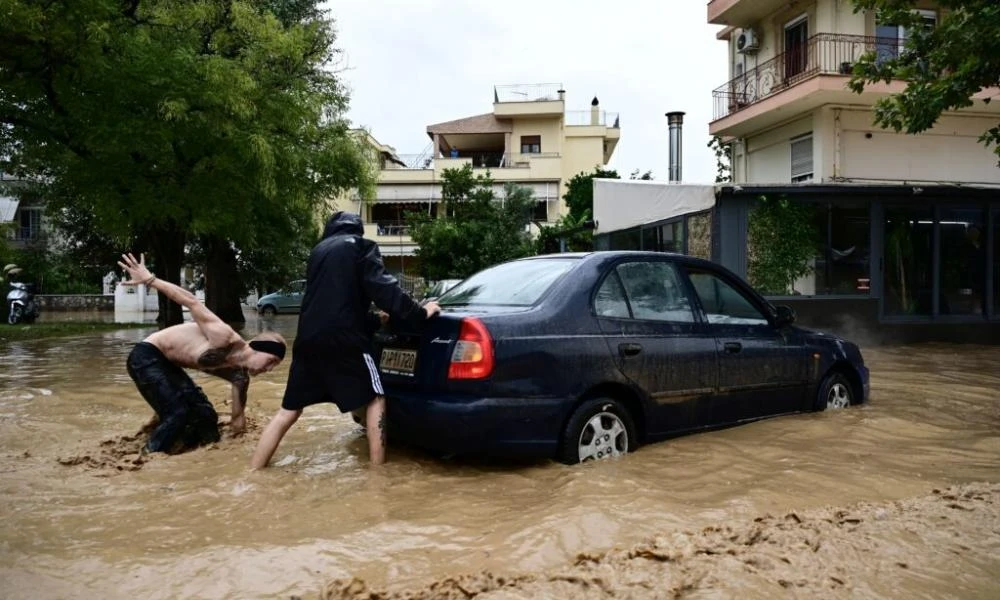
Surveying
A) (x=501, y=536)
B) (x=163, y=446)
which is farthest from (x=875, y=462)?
(x=163, y=446)

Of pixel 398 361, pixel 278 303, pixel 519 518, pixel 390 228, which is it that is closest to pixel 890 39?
pixel 398 361

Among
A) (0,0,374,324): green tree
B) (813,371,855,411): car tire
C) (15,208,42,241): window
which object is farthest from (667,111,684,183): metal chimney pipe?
(15,208,42,241): window

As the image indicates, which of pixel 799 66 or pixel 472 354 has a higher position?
pixel 799 66

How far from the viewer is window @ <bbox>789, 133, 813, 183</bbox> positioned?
19.8 m

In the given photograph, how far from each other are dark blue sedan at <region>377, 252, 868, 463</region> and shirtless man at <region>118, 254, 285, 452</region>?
1.14 m

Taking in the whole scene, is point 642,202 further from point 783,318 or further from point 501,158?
point 501,158

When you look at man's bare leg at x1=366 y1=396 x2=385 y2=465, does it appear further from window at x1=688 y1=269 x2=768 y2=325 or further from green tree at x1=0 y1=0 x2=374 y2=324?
green tree at x1=0 y1=0 x2=374 y2=324

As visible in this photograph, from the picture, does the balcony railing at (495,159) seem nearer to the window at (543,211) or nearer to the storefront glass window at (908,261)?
the window at (543,211)

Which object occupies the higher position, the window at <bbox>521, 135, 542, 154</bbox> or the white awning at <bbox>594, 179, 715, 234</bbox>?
the window at <bbox>521, 135, 542, 154</bbox>

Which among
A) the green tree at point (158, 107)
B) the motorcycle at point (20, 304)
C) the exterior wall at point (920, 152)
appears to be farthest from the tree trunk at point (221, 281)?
the exterior wall at point (920, 152)

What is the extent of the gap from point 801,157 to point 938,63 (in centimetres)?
1091

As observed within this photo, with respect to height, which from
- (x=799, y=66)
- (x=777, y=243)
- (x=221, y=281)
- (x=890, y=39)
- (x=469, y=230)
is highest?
(x=890, y=39)

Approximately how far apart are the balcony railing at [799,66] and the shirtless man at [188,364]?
15.7m

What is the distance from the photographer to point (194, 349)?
17.6 ft
